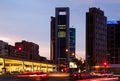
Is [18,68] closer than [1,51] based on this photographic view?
Yes

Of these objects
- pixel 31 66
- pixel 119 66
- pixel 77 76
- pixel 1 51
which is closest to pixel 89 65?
pixel 31 66

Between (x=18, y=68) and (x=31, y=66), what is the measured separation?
19.9 meters

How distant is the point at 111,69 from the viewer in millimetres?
125812

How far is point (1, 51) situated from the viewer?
199 meters

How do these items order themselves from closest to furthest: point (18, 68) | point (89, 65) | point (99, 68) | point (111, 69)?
point (111, 69) → point (99, 68) → point (18, 68) → point (89, 65)

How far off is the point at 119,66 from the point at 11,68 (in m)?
67.9

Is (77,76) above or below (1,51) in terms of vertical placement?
below

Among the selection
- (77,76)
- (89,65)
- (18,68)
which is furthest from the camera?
(89,65)

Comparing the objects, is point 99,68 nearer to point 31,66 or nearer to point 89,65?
point 89,65

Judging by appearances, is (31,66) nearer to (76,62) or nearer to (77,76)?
(76,62)

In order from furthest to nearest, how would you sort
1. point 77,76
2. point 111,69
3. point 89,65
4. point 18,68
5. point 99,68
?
1. point 89,65
2. point 18,68
3. point 99,68
4. point 111,69
5. point 77,76

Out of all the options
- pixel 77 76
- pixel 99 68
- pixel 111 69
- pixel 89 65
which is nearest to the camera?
pixel 77 76

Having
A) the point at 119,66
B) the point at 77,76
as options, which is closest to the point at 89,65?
the point at 119,66

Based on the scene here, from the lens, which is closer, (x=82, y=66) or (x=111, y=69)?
(x=111, y=69)
